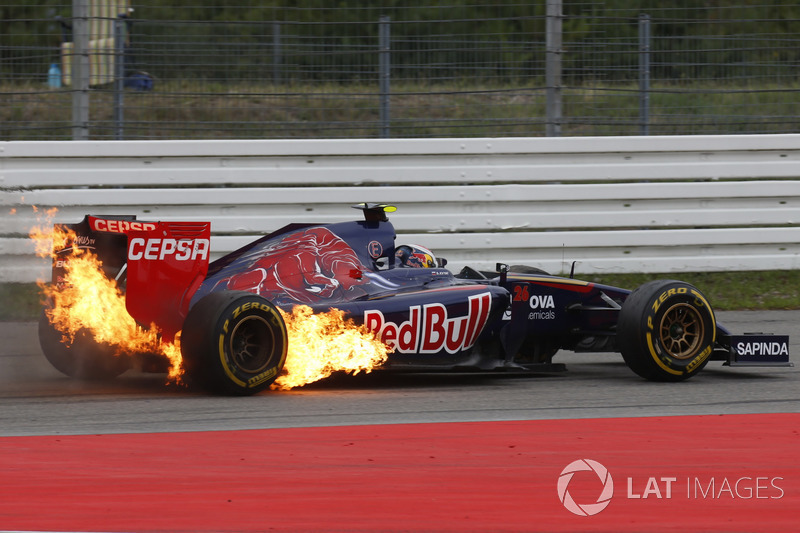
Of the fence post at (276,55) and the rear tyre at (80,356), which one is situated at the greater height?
the fence post at (276,55)

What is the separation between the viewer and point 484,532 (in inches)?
160

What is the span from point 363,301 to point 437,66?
4.65 m

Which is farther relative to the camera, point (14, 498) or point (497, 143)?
point (497, 143)

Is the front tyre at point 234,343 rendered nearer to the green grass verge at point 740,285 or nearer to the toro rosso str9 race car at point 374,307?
the toro rosso str9 race car at point 374,307

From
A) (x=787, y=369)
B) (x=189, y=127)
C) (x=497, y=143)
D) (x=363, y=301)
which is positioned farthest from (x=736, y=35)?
(x=363, y=301)

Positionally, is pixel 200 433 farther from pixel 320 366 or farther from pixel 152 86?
pixel 152 86

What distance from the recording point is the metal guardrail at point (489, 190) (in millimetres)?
9969

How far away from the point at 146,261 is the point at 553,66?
17.9 ft

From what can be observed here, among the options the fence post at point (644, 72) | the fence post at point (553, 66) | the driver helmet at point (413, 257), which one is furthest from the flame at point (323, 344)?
the fence post at point (644, 72)

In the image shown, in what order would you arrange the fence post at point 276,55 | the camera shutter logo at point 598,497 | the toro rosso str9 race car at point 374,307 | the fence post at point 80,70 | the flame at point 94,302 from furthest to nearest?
the fence post at point 276,55 → the fence post at point 80,70 → the flame at point 94,302 → the toro rosso str9 race car at point 374,307 → the camera shutter logo at point 598,497

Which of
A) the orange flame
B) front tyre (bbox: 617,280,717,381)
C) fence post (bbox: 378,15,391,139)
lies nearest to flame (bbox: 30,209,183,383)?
the orange flame

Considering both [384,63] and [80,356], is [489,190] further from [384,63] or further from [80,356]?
[80,356]

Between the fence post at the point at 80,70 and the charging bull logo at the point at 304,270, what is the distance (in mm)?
4013

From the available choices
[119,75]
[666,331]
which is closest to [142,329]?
[666,331]
